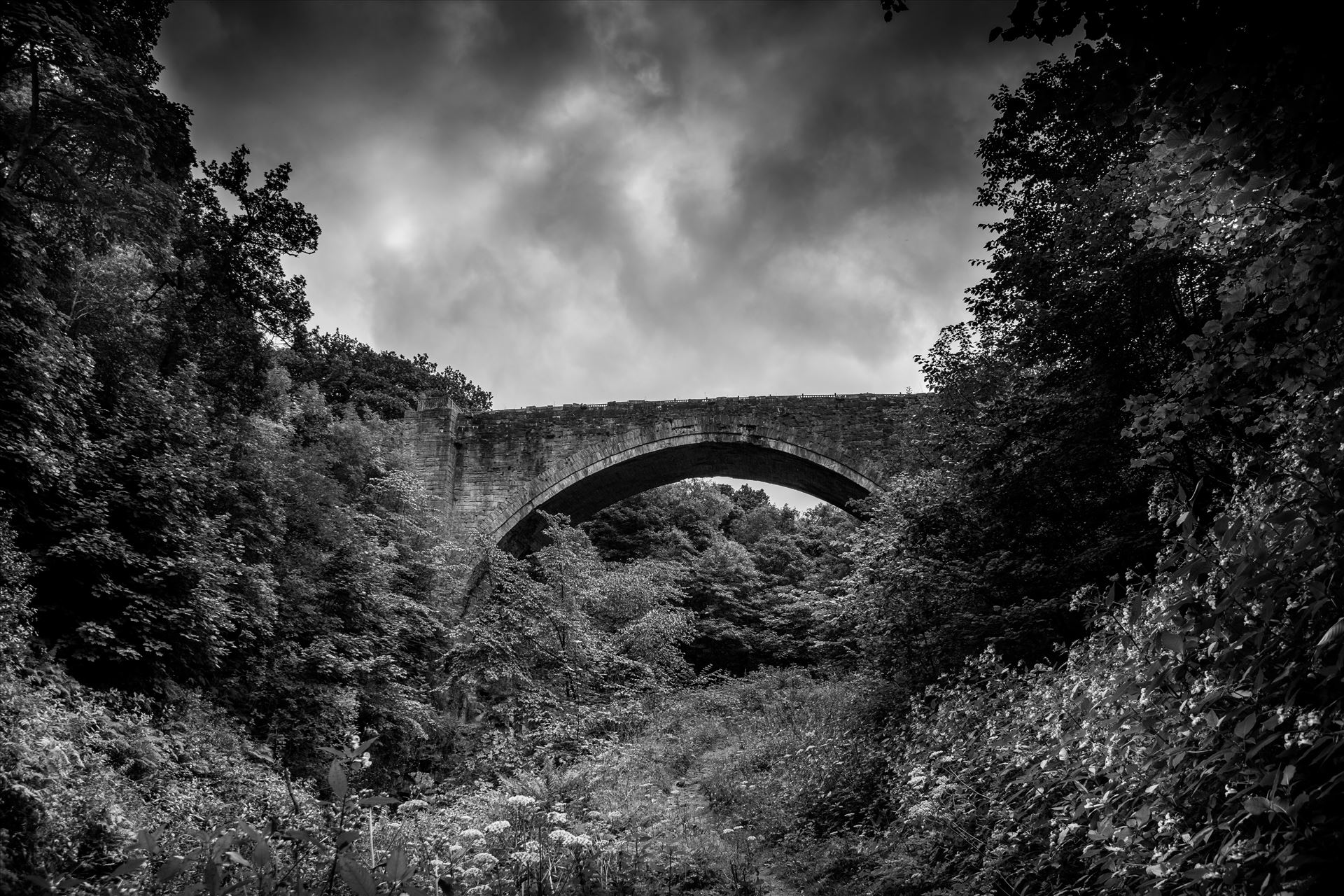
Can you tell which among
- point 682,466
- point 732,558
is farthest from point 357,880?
point 732,558

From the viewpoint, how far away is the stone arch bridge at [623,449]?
599 inches

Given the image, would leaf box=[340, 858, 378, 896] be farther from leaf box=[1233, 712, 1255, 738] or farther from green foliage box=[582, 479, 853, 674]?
green foliage box=[582, 479, 853, 674]

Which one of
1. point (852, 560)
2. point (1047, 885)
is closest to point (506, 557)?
point (852, 560)

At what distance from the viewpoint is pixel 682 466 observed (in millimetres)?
17281

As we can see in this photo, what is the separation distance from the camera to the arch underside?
15.5m

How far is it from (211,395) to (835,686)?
11.0m

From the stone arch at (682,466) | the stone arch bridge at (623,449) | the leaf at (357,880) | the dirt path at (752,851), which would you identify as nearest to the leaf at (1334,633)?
the leaf at (357,880)

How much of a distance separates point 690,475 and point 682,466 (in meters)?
1.28

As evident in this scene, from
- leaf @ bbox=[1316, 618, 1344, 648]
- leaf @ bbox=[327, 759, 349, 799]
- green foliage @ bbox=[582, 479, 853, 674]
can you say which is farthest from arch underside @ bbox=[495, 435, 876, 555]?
leaf @ bbox=[327, 759, 349, 799]

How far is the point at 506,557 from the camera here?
13.7 metres

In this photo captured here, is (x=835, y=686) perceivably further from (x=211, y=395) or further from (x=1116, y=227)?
→ (x=211, y=395)

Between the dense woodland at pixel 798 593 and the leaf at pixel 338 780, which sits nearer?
the leaf at pixel 338 780

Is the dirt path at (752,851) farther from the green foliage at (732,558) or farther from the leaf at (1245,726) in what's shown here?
the green foliage at (732,558)

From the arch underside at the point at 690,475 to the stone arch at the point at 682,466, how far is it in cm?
2
